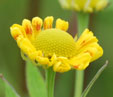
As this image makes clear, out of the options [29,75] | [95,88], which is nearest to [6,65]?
[95,88]

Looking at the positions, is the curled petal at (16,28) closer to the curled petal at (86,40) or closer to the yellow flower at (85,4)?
the curled petal at (86,40)

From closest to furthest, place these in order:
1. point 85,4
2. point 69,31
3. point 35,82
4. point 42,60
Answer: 1. point 42,60
2. point 35,82
3. point 85,4
4. point 69,31

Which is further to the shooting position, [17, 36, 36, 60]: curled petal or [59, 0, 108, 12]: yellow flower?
[59, 0, 108, 12]: yellow flower

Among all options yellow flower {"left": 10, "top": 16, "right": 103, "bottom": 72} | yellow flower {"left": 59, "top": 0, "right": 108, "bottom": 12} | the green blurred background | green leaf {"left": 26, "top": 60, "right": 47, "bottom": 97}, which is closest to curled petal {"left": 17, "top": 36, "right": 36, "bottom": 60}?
yellow flower {"left": 10, "top": 16, "right": 103, "bottom": 72}

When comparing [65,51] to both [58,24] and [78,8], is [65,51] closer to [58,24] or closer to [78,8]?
[58,24]

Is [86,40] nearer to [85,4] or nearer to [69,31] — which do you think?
[85,4]

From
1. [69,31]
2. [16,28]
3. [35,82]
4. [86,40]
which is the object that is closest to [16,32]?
[16,28]

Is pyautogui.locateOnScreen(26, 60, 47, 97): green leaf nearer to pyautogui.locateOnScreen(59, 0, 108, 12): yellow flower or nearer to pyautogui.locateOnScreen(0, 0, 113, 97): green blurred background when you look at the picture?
pyautogui.locateOnScreen(59, 0, 108, 12): yellow flower
